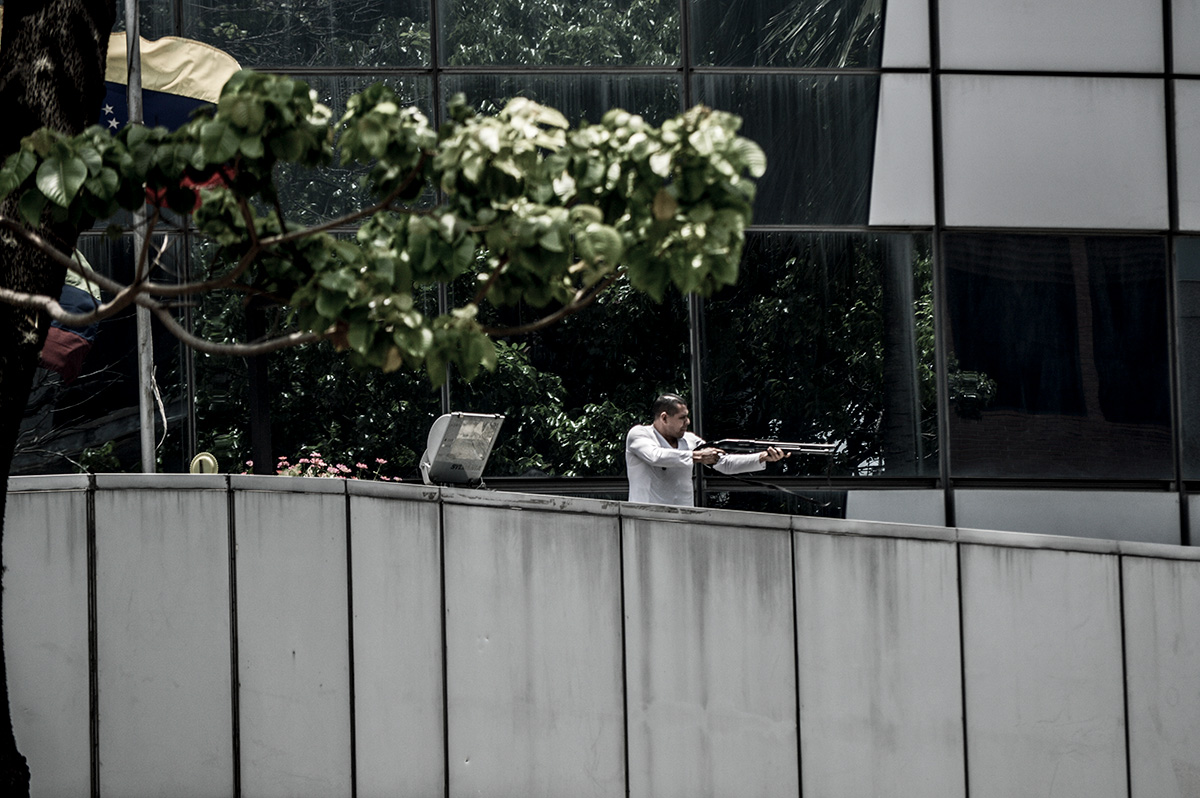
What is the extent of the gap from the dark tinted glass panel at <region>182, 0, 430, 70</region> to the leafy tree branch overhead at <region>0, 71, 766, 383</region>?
683cm

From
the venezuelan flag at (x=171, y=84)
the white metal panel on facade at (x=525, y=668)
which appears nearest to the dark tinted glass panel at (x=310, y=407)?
the venezuelan flag at (x=171, y=84)

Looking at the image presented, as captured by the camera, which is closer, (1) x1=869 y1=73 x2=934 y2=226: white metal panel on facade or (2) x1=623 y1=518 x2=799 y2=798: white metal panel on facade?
(2) x1=623 y1=518 x2=799 y2=798: white metal panel on facade

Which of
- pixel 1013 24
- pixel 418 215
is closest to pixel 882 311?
pixel 1013 24

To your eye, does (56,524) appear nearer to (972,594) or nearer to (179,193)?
(179,193)

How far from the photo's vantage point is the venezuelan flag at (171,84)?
10062 millimetres

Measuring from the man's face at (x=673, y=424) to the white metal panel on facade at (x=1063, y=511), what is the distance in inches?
140

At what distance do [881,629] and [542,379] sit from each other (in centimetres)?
404

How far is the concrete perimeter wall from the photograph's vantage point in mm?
8352

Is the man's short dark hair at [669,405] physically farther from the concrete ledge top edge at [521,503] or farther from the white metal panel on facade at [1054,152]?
the white metal panel on facade at [1054,152]

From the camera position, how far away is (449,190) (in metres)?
4.73

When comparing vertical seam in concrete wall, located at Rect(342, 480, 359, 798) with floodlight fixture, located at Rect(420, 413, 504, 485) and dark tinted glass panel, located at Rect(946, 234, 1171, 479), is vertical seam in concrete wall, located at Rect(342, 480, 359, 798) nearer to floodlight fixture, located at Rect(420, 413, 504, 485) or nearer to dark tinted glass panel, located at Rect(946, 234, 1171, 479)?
floodlight fixture, located at Rect(420, 413, 504, 485)

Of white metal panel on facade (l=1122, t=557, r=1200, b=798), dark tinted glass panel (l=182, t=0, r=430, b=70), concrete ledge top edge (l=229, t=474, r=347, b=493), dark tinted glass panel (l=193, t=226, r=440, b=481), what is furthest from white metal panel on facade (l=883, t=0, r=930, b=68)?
concrete ledge top edge (l=229, t=474, r=347, b=493)

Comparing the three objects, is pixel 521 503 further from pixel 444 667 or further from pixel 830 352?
pixel 830 352

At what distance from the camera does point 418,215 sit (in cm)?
488
